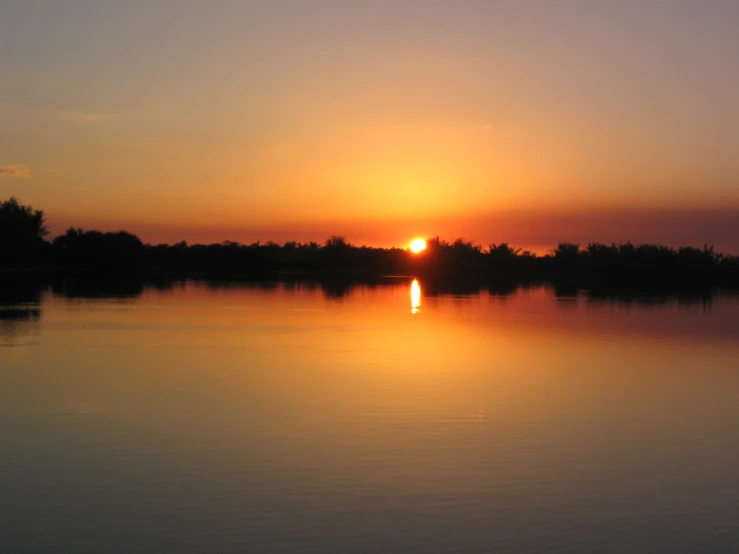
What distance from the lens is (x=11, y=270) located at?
6103cm

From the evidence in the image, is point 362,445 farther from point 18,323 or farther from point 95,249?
point 95,249

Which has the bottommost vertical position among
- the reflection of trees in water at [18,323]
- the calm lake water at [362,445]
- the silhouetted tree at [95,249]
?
the calm lake water at [362,445]

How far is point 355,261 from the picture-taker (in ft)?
305

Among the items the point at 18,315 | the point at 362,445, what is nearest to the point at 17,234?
the point at 18,315

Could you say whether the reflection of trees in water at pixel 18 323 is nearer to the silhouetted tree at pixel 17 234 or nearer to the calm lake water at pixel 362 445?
the calm lake water at pixel 362 445

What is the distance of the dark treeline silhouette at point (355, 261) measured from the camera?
64.7m

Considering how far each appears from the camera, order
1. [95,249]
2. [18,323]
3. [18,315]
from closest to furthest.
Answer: [18,323] < [18,315] < [95,249]

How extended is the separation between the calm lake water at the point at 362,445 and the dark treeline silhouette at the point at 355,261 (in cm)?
4851

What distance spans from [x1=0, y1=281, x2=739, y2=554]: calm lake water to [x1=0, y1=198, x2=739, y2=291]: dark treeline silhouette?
48505 millimetres

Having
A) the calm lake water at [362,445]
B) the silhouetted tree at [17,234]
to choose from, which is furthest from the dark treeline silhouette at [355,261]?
the calm lake water at [362,445]

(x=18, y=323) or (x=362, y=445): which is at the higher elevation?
(x=18, y=323)

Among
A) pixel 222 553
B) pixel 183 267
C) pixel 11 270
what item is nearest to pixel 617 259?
pixel 183 267

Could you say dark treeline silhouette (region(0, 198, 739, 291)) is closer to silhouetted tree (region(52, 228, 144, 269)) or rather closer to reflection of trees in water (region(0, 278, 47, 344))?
silhouetted tree (region(52, 228, 144, 269))

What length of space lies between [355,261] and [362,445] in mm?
84620
